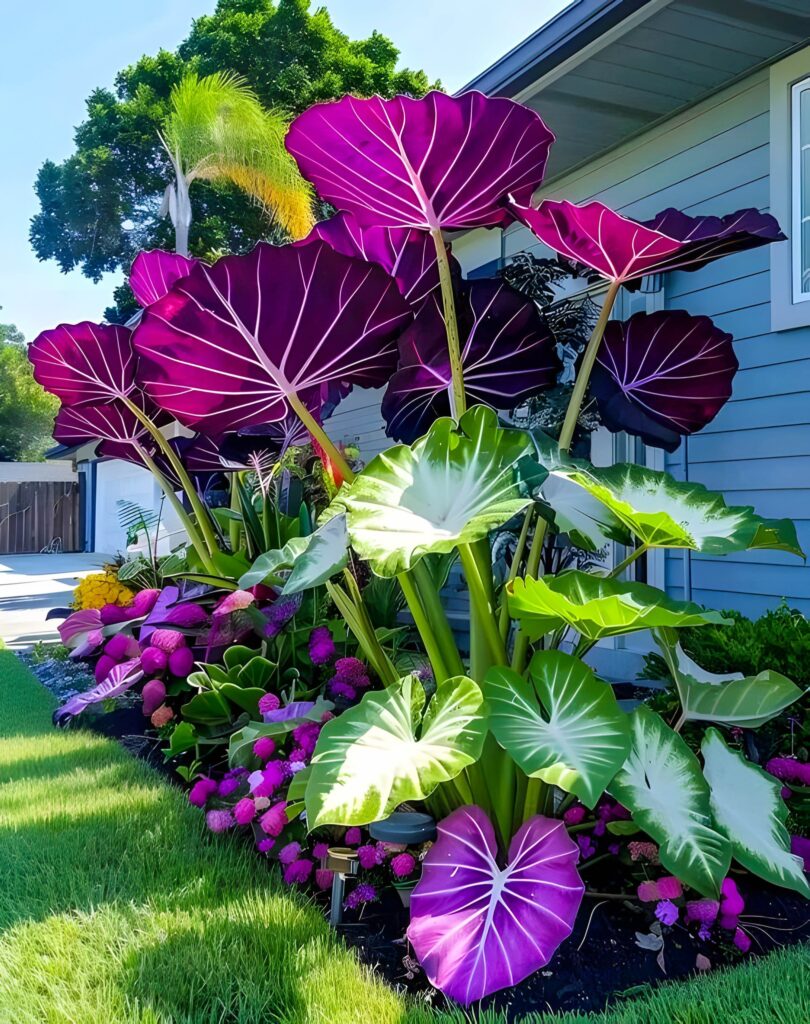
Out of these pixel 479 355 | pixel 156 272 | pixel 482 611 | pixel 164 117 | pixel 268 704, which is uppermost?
pixel 164 117

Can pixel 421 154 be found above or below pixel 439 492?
above

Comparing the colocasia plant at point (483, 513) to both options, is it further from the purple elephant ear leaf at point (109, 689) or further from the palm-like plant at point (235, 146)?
the palm-like plant at point (235, 146)

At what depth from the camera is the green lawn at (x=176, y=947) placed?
4.88ft

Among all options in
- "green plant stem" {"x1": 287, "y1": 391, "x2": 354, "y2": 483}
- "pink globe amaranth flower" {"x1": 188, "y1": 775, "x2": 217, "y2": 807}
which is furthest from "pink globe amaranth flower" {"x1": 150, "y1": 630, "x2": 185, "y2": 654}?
"green plant stem" {"x1": 287, "y1": 391, "x2": 354, "y2": 483}

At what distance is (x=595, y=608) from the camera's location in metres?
1.53

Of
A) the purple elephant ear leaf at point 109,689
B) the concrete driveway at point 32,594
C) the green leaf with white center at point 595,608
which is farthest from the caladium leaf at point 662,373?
the concrete driveway at point 32,594

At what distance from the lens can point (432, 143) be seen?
2.03 meters

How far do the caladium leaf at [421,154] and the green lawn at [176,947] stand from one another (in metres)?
1.85

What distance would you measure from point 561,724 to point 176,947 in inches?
38.0

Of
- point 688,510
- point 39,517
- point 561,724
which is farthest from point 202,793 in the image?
point 39,517

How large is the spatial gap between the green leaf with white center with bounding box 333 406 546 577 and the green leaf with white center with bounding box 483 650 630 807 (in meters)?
0.35

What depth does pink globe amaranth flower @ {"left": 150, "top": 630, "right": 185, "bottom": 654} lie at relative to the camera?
3.40m

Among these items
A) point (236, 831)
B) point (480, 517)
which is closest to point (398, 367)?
point (480, 517)

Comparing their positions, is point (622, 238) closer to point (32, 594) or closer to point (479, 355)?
point (479, 355)
